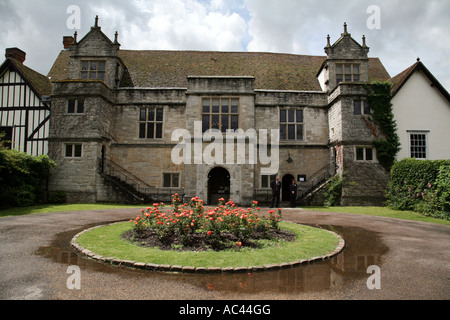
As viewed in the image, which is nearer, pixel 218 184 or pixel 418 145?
pixel 418 145

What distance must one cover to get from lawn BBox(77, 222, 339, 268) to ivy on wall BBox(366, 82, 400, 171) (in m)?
13.3

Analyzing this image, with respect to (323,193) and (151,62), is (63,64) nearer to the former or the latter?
(151,62)

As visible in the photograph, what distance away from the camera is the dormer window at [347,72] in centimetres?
2194

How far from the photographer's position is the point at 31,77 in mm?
21750

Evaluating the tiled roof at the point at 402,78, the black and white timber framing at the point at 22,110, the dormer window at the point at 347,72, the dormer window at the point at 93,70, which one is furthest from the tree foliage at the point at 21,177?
the tiled roof at the point at 402,78

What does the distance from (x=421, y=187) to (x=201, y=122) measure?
14490mm

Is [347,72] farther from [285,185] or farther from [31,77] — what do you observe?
[31,77]

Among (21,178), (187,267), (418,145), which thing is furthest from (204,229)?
(418,145)

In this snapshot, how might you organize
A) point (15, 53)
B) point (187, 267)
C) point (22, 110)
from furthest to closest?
1. point (15, 53)
2. point (22, 110)
3. point (187, 267)

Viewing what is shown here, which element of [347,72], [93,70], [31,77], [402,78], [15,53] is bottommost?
[402,78]

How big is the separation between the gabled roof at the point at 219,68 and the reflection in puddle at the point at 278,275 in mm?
18327

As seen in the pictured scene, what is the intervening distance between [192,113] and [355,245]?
14.8 m

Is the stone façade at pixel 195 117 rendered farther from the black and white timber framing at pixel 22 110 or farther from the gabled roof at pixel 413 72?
the gabled roof at pixel 413 72
